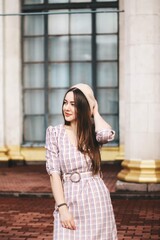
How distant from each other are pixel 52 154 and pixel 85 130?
255 mm

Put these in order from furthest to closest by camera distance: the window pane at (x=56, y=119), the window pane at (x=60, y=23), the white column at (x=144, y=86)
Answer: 1. the window pane at (x=56, y=119)
2. the window pane at (x=60, y=23)
3. the white column at (x=144, y=86)

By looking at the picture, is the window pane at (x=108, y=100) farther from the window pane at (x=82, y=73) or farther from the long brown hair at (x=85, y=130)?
the long brown hair at (x=85, y=130)

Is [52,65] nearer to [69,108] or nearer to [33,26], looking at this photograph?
[33,26]

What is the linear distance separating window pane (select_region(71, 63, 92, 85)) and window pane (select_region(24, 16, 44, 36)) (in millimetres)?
1375

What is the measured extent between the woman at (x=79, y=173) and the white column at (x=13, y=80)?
41.5 feet

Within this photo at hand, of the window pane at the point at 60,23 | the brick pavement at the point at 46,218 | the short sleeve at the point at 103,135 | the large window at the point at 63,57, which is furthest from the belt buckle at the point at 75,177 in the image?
the window pane at the point at 60,23

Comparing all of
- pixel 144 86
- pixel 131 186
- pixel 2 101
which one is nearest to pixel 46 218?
pixel 131 186

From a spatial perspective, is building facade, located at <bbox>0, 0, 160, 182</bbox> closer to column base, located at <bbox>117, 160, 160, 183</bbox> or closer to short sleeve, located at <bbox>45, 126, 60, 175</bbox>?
column base, located at <bbox>117, 160, 160, 183</bbox>

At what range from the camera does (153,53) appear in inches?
416

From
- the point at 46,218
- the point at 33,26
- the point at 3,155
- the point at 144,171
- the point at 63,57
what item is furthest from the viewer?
the point at 33,26

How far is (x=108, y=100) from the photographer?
16.4 meters

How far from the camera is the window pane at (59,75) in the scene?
16578 millimetres

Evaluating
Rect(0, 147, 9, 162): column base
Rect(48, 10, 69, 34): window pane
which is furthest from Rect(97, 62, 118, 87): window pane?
Rect(0, 147, 9, 162): column base

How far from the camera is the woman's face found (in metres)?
3.72
